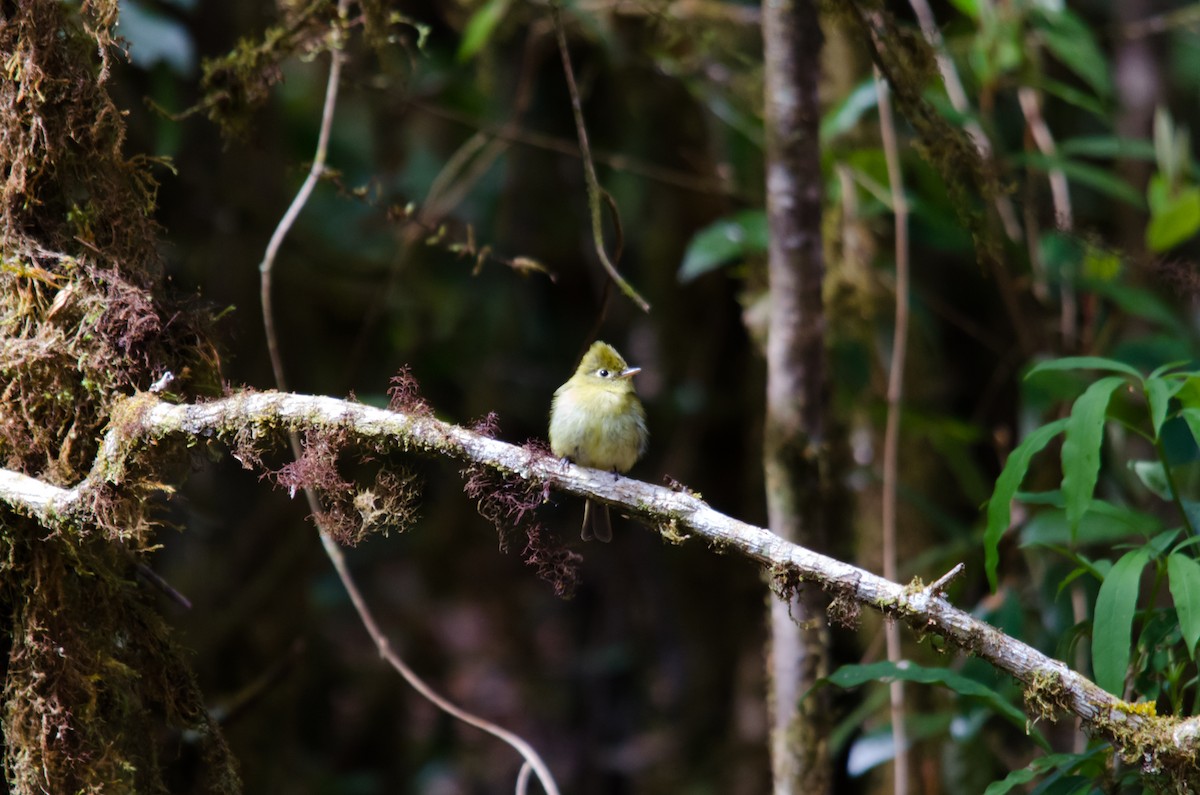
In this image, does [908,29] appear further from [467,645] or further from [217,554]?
[467,645]

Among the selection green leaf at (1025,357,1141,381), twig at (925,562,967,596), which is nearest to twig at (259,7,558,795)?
twig at (925,562,967,596)

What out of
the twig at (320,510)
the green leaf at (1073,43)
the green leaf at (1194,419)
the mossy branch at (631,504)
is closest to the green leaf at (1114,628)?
the mossy branch at (631,504)

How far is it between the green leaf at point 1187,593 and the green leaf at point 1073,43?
104 inches

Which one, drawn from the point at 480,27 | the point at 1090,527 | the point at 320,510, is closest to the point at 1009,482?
the point at 1090,527

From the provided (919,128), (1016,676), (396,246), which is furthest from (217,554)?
(1016,676)

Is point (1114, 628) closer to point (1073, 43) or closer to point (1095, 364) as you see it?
point (1095, 364)

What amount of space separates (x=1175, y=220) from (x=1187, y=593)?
268cm

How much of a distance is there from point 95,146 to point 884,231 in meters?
3.65

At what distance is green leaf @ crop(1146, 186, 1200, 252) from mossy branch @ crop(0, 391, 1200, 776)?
9.59ft

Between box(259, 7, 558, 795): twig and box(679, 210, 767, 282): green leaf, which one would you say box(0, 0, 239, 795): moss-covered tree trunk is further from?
box(679, 210, 767, 282): green leaf

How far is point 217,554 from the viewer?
5148 mm

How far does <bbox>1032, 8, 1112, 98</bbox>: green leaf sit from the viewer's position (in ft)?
14.1

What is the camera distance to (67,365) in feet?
7.36

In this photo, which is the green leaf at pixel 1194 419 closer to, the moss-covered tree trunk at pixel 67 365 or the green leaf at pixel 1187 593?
the green leaf at pixel 1187 593
